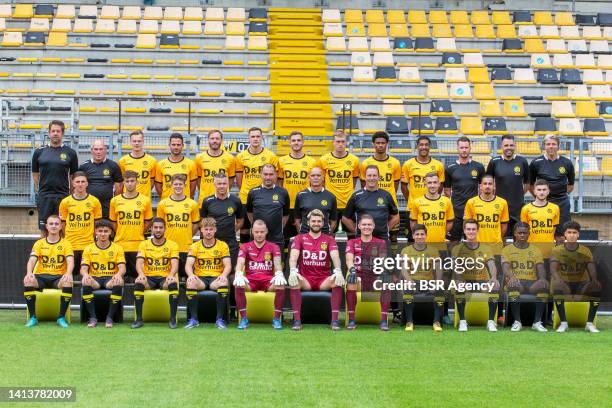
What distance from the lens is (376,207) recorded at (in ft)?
34.3

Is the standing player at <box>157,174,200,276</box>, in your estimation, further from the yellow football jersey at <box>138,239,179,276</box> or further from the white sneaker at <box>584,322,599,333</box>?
the white sneaker at <box>584,322,599,333</box>

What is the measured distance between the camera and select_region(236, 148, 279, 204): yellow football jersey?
440 inches

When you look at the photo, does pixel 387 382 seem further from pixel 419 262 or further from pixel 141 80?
pixel 141 80

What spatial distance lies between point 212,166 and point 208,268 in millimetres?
1583

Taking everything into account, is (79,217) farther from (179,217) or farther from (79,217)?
(179,217)

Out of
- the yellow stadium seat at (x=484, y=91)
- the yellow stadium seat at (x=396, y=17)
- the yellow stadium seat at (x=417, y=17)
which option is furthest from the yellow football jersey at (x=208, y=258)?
the yellow stadium seat at (x=417, y=17)

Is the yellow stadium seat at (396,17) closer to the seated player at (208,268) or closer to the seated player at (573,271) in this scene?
the seated player at (573,271)

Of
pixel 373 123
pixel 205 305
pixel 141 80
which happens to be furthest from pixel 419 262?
pixel 141 80

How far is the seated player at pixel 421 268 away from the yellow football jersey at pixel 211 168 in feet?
8.53

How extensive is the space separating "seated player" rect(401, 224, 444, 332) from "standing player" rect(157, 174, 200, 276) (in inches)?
102

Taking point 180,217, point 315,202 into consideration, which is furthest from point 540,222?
point 180,217

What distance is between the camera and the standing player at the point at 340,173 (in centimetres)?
1110

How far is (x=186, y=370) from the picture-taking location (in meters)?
6.98

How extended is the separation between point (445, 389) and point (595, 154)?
31.7ft
